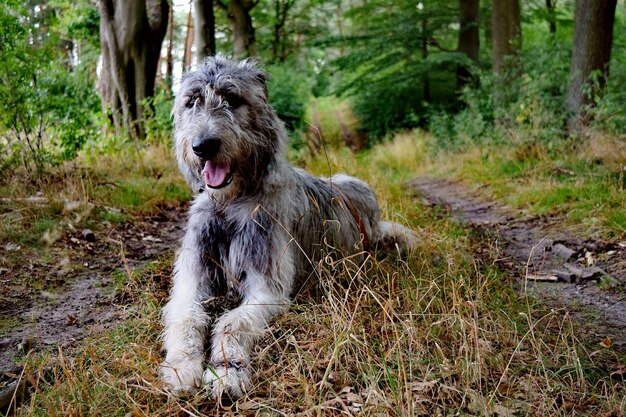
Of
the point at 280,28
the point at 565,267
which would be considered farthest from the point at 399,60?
the point at 565,267

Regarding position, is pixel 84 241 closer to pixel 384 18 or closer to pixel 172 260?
pixel 172 260

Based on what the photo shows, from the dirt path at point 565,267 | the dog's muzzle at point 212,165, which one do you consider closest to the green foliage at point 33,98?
the dog's muzzle at point 212,165

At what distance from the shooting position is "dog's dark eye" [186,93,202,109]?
11.6ft

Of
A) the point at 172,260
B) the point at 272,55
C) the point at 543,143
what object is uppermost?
the point at 272,55

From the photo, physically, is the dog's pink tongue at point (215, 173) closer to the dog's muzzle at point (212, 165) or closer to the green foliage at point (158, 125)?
the dog's muzzle at point (212, 165)

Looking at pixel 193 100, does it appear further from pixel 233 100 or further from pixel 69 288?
pixel 69 288

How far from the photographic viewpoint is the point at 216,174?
11.1 ft

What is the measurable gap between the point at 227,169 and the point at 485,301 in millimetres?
1909

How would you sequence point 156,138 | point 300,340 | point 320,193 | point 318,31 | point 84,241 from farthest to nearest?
point 318,31, point 156,138, point 84,241, point 320,193, point 300,340

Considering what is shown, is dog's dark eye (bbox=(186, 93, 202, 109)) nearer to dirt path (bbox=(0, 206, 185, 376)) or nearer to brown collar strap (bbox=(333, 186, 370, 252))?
dirt path (bbox=(0, 206, 185, 376))

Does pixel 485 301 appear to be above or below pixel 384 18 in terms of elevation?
below

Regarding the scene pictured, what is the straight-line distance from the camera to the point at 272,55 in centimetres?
2719

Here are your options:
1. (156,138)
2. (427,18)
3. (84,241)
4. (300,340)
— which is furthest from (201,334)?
(427,18)

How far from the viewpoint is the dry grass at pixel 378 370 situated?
2328mm
